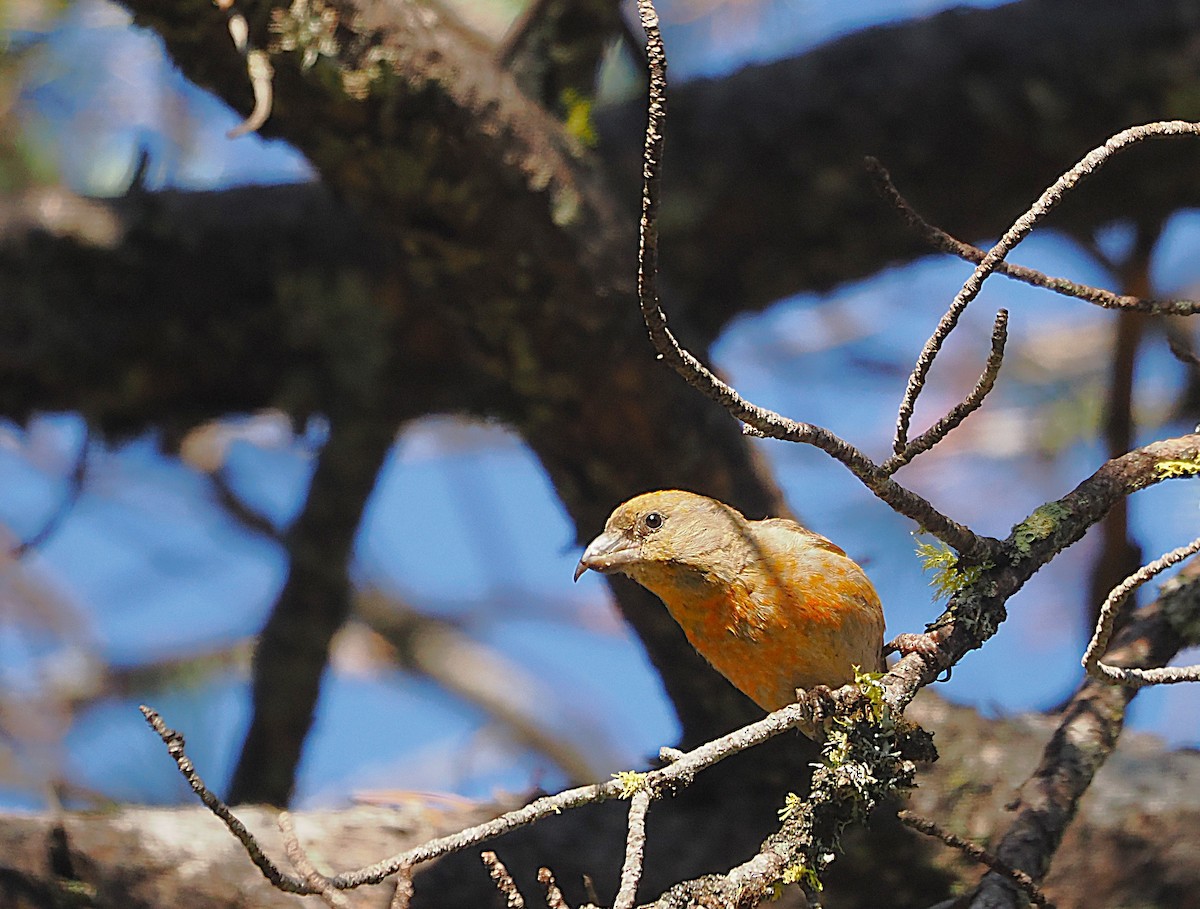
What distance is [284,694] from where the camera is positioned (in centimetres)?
433

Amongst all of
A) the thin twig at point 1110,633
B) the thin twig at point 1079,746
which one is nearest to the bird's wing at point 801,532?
the thin twig at point 1079,746

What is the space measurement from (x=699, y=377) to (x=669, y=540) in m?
1.27

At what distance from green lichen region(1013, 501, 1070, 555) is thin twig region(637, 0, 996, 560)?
0.05 m

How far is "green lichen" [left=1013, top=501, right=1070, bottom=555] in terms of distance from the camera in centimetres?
199

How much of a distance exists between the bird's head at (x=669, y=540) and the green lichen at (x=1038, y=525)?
2.76 feet

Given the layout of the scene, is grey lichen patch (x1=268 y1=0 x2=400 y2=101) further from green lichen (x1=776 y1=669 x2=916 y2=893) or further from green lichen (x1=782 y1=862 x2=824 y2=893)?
green lichen (x1=782 y1=862 x2=824 y2=893)

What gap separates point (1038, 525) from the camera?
2.00 meters

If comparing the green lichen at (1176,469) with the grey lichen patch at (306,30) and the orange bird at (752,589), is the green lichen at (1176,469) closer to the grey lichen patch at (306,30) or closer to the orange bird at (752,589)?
the orange bird at (752,589)

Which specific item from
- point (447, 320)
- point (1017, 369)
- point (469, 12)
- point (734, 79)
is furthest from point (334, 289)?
point (1017, 369)

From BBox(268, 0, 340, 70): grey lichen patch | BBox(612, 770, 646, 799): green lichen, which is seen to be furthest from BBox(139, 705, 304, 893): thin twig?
BBox(268, 0, 340, 70): grey lichen patch

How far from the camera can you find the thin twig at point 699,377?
4.71ft

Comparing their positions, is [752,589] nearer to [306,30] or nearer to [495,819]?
[495,819]

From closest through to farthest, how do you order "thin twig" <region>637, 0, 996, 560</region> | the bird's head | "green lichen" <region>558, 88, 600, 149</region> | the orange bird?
1. "thin twig" <region>637, 0, 996, 560</region>
2. the orange bird
3. the bird's head
4. "green lichen" <region>558, 88, 600, 149</region>

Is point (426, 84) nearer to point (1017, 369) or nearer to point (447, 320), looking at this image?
point (447, 320)
